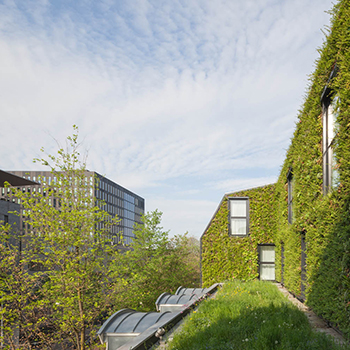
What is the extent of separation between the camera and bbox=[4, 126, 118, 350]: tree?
8.30m

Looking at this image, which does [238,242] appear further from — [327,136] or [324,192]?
[327,136]

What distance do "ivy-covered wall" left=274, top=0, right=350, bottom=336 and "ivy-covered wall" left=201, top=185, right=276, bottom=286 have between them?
5.16 m

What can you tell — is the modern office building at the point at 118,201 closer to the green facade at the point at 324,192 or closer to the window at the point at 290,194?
the window at the point at 290,194

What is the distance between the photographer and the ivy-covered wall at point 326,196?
456 cm

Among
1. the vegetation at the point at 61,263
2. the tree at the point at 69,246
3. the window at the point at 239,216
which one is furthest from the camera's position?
the window at the point at 239,216

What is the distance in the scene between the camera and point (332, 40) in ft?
17.7

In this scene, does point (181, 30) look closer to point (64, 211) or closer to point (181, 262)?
point (64, 211)

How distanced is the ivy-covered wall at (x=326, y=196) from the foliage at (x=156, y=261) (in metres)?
7.64

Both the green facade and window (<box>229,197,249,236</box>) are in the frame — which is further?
window (<box>229,197,249,236</box>)

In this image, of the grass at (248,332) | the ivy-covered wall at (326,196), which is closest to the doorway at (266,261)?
the ivy-covered wall at (326,196)

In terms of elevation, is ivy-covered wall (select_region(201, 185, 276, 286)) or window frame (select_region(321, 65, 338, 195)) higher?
window frame (select_region(321, 65, 338, 195))

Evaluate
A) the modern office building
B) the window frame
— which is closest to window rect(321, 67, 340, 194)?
the window frame

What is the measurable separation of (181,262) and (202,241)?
254cm

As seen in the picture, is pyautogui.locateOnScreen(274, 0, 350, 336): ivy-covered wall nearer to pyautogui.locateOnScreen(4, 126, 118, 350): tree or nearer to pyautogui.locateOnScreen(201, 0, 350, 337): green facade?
pyautogui.locateOnScreen(201, 0, 350, 337): green facade
